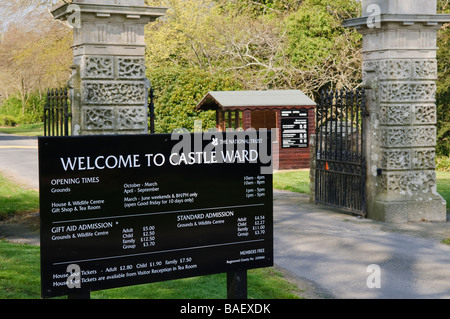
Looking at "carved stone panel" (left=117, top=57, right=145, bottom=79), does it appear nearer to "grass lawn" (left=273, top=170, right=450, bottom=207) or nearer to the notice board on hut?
"grass lawn" (left=273, top=170, right=450, bottom=207)

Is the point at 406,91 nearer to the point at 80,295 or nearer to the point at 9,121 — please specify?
the point at 80,295

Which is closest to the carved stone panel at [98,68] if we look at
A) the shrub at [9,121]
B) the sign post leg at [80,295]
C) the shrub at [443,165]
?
the sign post leg at [80,295]

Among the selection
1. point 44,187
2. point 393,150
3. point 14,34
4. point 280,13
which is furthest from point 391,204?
point 14,34

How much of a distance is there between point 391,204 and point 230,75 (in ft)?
60.0

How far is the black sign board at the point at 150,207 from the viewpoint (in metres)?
4.91

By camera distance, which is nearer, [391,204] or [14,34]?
[391,204]

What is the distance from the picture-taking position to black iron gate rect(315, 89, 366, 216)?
13.1 meters

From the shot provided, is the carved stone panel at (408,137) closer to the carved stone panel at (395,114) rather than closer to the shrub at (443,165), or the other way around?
the carved stone panel at (395,114)

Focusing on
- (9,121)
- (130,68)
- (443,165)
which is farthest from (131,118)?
(9,121)

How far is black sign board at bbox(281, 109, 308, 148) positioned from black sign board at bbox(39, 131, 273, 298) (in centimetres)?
1822

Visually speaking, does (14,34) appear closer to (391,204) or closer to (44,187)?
(391,204)

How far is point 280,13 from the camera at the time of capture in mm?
32062

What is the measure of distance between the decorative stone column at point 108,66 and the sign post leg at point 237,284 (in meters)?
5.06

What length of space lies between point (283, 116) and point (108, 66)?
47.2 feet
